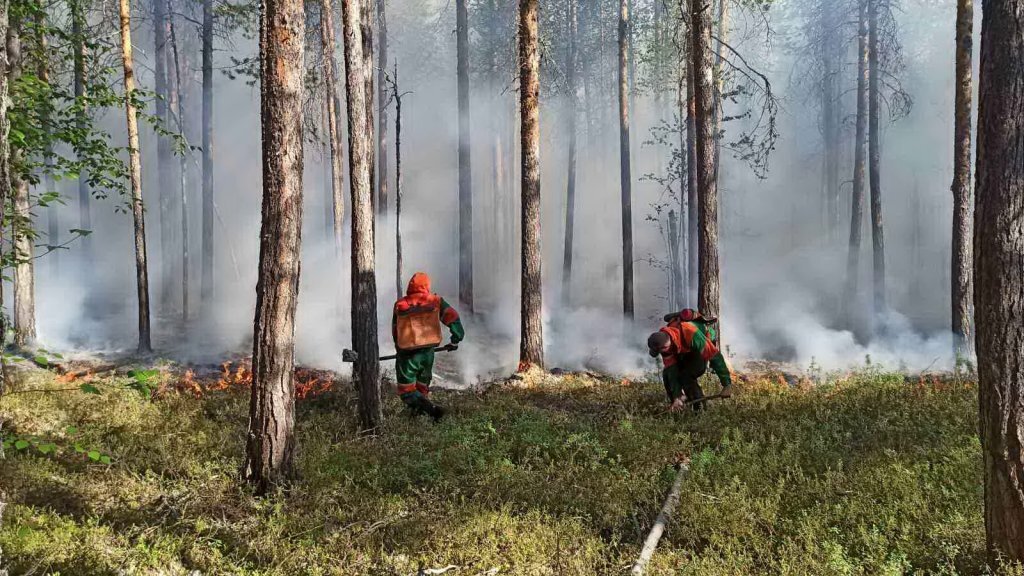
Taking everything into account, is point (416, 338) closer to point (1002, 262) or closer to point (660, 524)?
point (660, 524)

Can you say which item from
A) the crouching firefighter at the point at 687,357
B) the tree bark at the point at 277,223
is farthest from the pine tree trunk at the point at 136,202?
the crouching firefighter at the point at 687,357

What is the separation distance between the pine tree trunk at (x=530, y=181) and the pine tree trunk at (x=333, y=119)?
695 centimetres

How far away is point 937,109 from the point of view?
3812 centimetres

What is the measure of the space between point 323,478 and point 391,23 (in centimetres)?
4238

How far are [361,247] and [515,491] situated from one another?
3830mm

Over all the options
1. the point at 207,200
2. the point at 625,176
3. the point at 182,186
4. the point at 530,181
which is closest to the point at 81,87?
the point at 207,200

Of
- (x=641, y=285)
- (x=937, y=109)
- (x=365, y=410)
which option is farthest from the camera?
(x=937, y=109)

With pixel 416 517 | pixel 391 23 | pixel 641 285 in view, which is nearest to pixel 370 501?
pixel 416 517

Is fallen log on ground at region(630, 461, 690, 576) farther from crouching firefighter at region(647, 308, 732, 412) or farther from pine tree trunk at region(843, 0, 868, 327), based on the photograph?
pine tree trunk at region(843, 0, 868, 327)

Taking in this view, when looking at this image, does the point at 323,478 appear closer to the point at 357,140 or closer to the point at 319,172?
the point at 357,140

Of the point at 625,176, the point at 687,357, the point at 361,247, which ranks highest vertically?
the point at 625,176

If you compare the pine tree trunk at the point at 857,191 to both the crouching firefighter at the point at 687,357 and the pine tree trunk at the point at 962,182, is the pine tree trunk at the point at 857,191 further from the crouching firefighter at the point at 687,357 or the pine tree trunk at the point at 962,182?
the crouching firefighter at the point at 687,357

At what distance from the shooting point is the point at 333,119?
17.8 meters

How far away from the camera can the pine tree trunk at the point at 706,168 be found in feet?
32.1
